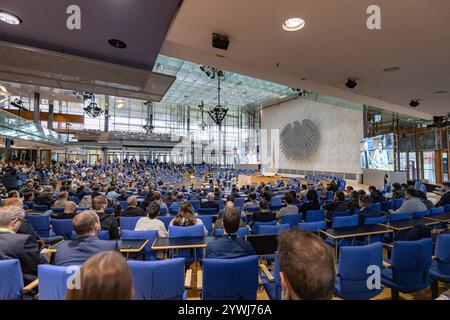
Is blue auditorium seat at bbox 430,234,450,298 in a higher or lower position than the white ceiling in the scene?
lower

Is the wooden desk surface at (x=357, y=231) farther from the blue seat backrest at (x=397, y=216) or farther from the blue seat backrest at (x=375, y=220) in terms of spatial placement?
the blue seat backrest at (x=397, y=216)

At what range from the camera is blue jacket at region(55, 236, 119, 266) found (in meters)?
2.01

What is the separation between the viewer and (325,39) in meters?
3.28

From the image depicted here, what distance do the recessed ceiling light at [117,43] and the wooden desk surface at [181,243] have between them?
3.01m

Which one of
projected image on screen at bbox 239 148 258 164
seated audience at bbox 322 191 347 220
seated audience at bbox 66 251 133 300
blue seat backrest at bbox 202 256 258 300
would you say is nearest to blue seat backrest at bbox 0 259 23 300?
seated audience at bbox 66 251 133 300

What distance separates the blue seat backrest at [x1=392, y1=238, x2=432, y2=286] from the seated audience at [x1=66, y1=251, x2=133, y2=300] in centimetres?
270

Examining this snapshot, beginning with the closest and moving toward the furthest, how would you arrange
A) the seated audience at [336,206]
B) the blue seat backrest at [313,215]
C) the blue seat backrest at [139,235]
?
the blue seat backrest at [139,235] → the blue seat backrest at [313,215] → the seated audience at [336,206]

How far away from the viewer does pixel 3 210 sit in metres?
2.41

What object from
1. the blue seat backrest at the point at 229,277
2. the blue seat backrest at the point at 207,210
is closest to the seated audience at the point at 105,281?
the blue seat backrest at the point at 229,277

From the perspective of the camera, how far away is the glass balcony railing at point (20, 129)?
10984 millimetres

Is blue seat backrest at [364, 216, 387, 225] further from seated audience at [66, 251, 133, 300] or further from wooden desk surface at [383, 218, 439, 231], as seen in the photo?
seated audience at [66, 251, 133, 300]

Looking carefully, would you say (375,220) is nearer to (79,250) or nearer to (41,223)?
(79,250)

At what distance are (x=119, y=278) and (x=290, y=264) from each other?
0.82m

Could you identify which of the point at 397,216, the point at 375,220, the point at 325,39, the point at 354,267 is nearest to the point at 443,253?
the point at 354,267
